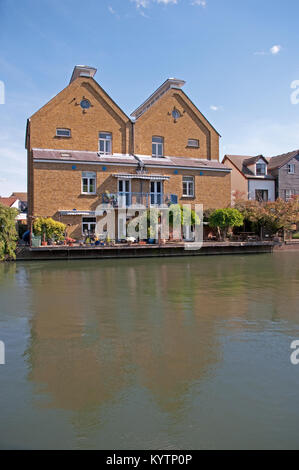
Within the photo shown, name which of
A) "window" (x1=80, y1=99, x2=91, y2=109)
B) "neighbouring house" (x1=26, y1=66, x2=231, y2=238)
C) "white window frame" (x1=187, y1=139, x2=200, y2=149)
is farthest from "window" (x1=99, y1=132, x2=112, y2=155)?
"white window frame" (x1=187, y1=139, x2=200, y2=149)

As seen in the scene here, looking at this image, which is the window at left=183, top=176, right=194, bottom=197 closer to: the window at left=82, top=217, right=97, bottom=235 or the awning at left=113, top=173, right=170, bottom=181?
the awning at left=113, top=173, right=170, bottom=181

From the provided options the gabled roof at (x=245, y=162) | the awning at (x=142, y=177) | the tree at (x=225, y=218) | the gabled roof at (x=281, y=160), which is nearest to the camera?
the awning at (x=142, y=177)

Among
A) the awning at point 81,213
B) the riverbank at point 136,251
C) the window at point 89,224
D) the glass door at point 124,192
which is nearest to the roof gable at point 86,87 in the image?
the glass door at point 124,192

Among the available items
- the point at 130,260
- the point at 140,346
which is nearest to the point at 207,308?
the point at 140,346

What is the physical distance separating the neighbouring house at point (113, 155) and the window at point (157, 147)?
0.07 m

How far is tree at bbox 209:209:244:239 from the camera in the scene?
88.9 feet

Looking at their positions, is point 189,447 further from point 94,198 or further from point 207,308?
point 94,198

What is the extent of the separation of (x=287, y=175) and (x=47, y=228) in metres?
22.0

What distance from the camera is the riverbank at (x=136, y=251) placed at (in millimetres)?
22016

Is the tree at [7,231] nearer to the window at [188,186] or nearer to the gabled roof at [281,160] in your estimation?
the window at [188,186]

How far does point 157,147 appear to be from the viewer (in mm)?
29734

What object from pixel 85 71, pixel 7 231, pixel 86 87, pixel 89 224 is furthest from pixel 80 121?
pixel 7 231

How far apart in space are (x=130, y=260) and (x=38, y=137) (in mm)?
10331

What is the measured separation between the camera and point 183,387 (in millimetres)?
5379
